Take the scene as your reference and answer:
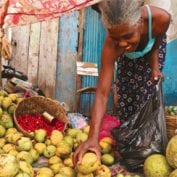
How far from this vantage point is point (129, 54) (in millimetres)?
3377

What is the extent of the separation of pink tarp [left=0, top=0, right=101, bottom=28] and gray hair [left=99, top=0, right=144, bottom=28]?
1127 millimetres

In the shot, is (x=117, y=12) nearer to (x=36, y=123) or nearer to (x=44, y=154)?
(x=44, y=154)

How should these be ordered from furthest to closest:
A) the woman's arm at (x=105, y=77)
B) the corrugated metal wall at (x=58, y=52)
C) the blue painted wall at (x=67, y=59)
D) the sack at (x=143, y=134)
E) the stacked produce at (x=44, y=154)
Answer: the blue painted wall at (x=67, y=59), the corrugated metal wall at (x=58, y=52), the woman's arm at (x=105, y=77), the sack at (x=143, y=134), the stacked produce at (x=44, y=154)

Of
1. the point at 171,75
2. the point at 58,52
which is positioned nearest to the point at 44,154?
the point at 171,75

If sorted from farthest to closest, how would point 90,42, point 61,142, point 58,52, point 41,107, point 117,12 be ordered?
point 90,42 < point 58,52 < point 41,107 < point 61,142 < point 117,12

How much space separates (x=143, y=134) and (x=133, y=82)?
39.6 inches

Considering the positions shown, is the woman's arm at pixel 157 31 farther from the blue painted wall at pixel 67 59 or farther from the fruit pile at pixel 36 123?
the blue painted wall at pixel 67 59

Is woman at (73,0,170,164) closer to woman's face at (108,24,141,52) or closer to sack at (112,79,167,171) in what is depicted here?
woman's face at (108,24,141,52)

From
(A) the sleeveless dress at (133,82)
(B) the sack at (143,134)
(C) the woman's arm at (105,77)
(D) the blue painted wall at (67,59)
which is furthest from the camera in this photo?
(D) the blue painted wall at (67,59)

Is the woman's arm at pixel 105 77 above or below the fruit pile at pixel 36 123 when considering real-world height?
above

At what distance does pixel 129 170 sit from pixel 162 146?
311mm

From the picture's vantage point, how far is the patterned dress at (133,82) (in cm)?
368

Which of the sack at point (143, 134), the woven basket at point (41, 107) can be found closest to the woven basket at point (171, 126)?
the sack at point (143, 134)

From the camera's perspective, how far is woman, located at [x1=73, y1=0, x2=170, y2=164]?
247 cm
